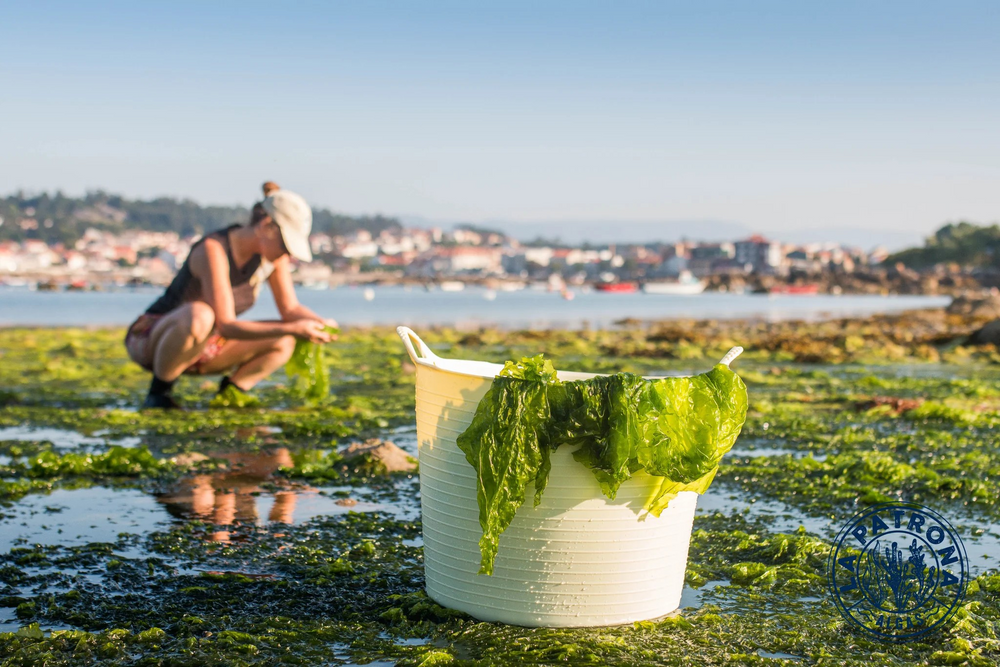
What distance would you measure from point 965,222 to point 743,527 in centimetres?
14167

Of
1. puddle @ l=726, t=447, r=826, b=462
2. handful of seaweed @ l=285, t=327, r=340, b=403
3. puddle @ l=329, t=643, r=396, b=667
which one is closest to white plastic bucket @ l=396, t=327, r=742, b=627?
puddle @ l=329, t=643, r=396, b=667

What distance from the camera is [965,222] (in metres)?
130

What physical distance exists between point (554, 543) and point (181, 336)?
5420 mm

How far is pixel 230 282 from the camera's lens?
25.8 feet

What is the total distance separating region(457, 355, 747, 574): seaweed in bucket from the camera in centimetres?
300

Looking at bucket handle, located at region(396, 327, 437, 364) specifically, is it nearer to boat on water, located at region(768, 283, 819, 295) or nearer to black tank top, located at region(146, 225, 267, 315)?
black tank top, located at region(146, 225, 267, 315)

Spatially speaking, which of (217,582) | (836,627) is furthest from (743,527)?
(217,582)

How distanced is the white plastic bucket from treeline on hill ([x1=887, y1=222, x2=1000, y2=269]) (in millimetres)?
118960

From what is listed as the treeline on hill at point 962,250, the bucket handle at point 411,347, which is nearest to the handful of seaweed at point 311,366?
the bucket handle at point 411,347

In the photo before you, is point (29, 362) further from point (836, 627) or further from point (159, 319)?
point (836, 627)

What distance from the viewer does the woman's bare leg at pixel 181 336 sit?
25.0 feet

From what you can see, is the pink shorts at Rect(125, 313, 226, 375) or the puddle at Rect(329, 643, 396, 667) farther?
the pink shorts at Rect(125, 313, 226, 375)

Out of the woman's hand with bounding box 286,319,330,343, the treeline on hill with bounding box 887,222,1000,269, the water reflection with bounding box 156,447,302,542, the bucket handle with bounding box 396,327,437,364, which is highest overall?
the treeline on hill with bounding box 887,222,1000,269

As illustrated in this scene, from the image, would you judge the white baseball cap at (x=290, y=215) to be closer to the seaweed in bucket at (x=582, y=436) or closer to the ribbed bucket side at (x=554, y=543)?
the ribbed bucket side at (x=554, y=543)
